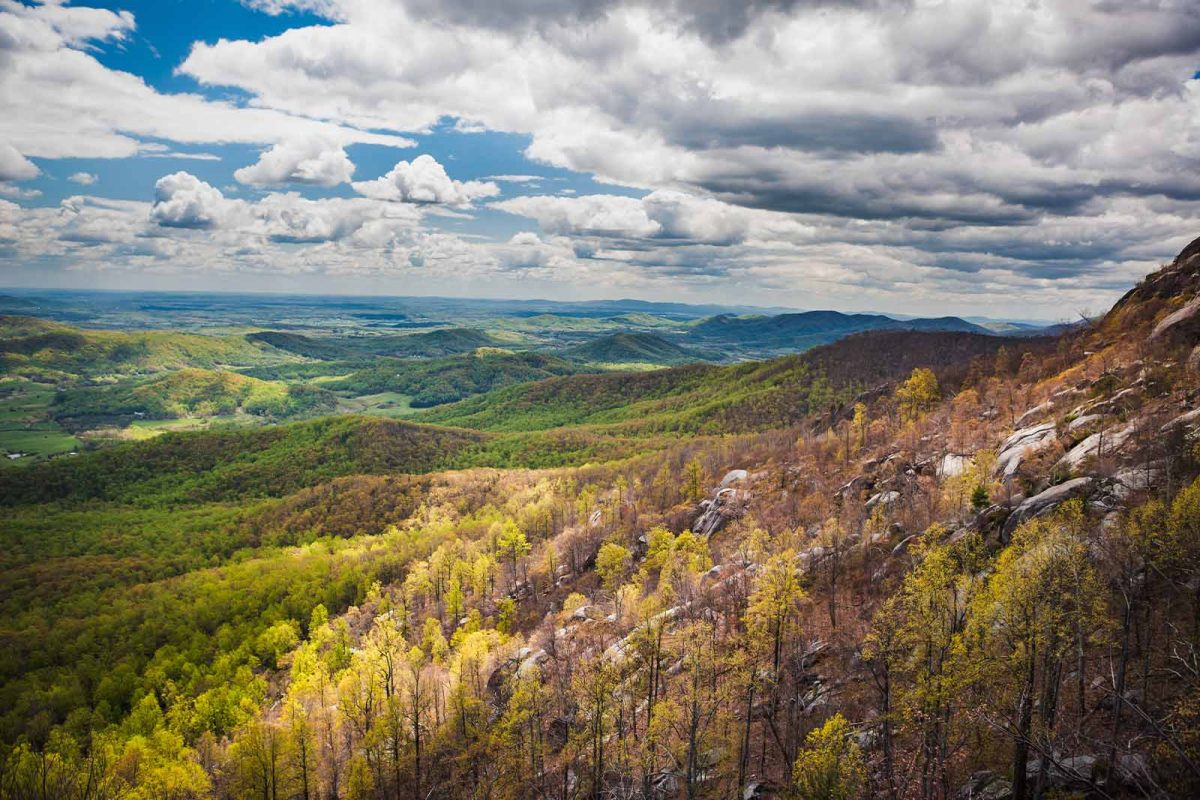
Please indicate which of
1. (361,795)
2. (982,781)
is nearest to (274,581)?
(361,795)

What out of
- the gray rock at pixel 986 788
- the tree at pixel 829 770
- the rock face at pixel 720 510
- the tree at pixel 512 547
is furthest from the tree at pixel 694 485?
the gray rock at pixel 986 788

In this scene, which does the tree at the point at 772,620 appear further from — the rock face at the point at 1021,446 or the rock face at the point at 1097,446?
the rock face at the point at 1021,446

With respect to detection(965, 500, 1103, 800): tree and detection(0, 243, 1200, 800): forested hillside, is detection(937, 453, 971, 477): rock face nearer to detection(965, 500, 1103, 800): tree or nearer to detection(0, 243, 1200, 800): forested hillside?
detection(0, 243, 1200, 800): forested hillside

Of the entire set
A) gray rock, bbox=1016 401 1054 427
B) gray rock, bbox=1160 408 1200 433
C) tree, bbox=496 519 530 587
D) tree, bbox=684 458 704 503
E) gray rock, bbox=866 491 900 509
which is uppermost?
gray rock, bbox=1160 408 1200 433

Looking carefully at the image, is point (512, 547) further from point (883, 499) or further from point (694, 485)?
point (883, 499)

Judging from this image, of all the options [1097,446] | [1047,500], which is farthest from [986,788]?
[1097,446]

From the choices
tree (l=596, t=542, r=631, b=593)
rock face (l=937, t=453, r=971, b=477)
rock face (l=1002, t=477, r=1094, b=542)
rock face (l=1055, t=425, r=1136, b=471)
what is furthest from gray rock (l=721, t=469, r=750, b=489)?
rock face (l=1002, t=477, r=1094, b=542)

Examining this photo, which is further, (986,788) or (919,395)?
(919,395)

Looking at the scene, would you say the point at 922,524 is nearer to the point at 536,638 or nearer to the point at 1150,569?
the point at 1150,569
